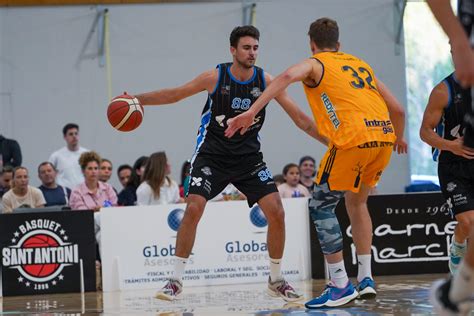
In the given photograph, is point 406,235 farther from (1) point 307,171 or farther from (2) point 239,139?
(2) point 239,139

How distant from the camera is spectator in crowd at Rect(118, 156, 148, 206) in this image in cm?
1233

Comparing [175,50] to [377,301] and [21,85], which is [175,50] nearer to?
[21,85]

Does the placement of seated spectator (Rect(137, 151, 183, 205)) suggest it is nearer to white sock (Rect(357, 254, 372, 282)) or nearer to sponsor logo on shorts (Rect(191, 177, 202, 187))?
sponsor logo on shorts (Rect(191, 177, 202, 187))

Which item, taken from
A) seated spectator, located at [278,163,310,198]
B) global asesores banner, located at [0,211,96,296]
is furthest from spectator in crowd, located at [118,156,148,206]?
seated spectator, located at [278,163,310,198]

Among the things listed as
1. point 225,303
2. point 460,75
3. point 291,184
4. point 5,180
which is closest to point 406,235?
point 291,184

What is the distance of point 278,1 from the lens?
16484 mm

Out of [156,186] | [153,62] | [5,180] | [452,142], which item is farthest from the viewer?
[153,62]

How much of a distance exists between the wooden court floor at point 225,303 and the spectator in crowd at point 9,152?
4223 mm

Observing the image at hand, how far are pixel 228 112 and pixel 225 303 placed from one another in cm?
175

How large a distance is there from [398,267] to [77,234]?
3813 millimetres

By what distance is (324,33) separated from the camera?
7.18 m

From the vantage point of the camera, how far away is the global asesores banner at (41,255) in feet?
35.2

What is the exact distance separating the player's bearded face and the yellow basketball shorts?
105 cm

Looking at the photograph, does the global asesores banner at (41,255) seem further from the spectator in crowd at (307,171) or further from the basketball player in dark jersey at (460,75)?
the basketball player in dark jersey at (460,75)
